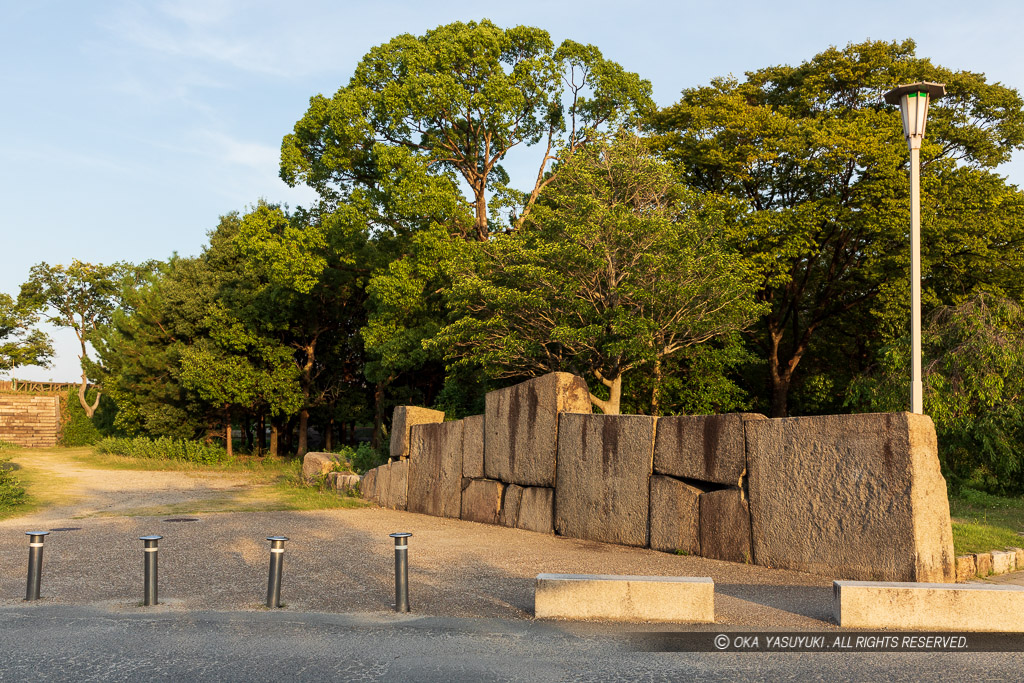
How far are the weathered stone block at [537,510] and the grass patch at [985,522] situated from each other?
202 inches

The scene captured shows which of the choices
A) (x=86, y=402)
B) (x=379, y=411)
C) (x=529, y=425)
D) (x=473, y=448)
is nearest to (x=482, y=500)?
(x=473, y=448)

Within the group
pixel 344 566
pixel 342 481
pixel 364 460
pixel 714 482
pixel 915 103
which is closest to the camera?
pixel 344 566

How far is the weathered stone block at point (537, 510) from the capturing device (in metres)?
10.9

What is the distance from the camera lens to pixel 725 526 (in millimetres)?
8531

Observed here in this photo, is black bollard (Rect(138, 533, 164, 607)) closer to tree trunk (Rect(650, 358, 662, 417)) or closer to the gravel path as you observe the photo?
the gravel path

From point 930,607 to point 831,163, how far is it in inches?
667

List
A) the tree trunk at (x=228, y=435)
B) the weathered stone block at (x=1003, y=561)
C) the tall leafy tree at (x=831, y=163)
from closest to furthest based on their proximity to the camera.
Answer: the weathered stone block at (x=1003, y=561)
the tall leafy tree at (x=831, y=163)
the tree trunk at (x=228, y=435)

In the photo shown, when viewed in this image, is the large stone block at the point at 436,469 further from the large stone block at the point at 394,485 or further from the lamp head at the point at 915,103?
the lamp head at the point at 915,103

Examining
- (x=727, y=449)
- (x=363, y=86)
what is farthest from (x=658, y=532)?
(x=363, y=86)

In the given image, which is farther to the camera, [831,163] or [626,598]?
[831,163]

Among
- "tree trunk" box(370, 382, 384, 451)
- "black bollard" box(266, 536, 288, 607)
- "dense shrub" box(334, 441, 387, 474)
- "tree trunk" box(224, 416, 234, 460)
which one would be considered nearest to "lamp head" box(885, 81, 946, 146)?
"black bollard" box(266, 536, 288, 607)

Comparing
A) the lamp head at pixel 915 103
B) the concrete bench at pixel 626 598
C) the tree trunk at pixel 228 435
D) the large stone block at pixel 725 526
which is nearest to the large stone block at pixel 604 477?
the large stone block at pixel 725 526

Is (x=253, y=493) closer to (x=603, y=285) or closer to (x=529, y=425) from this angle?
(x=529, y=425)

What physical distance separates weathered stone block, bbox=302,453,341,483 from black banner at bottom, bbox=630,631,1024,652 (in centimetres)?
1344
